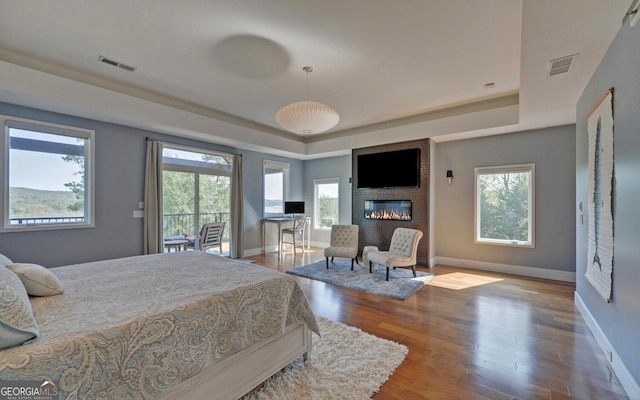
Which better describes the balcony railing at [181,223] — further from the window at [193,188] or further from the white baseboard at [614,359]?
the white baseboard at [614,359]

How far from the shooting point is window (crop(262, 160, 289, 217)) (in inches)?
276

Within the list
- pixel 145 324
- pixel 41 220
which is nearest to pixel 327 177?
pixel 41 220

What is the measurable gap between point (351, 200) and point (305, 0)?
4.90 meters

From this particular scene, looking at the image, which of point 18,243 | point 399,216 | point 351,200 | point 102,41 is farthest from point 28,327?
point 351,200

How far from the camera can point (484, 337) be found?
2.66 meters

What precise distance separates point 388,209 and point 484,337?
3.48m

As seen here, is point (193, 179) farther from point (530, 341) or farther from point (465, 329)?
point (530, 341)

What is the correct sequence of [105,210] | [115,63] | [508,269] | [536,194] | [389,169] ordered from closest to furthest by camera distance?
[115,63]
[105,210]
[536,194]
[508,269]
[389,169]

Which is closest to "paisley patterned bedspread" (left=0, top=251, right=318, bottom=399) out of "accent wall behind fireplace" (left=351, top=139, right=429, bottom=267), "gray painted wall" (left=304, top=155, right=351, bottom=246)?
"accent wall behind fireplace" (left=351, top=139, right=429, bottom=267)

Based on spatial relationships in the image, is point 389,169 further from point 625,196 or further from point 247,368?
point 247,368

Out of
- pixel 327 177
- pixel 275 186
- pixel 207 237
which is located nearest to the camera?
pixel 207 237

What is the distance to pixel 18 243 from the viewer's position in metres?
3.54

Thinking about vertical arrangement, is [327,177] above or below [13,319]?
above

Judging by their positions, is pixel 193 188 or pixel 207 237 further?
pixel 193 188
